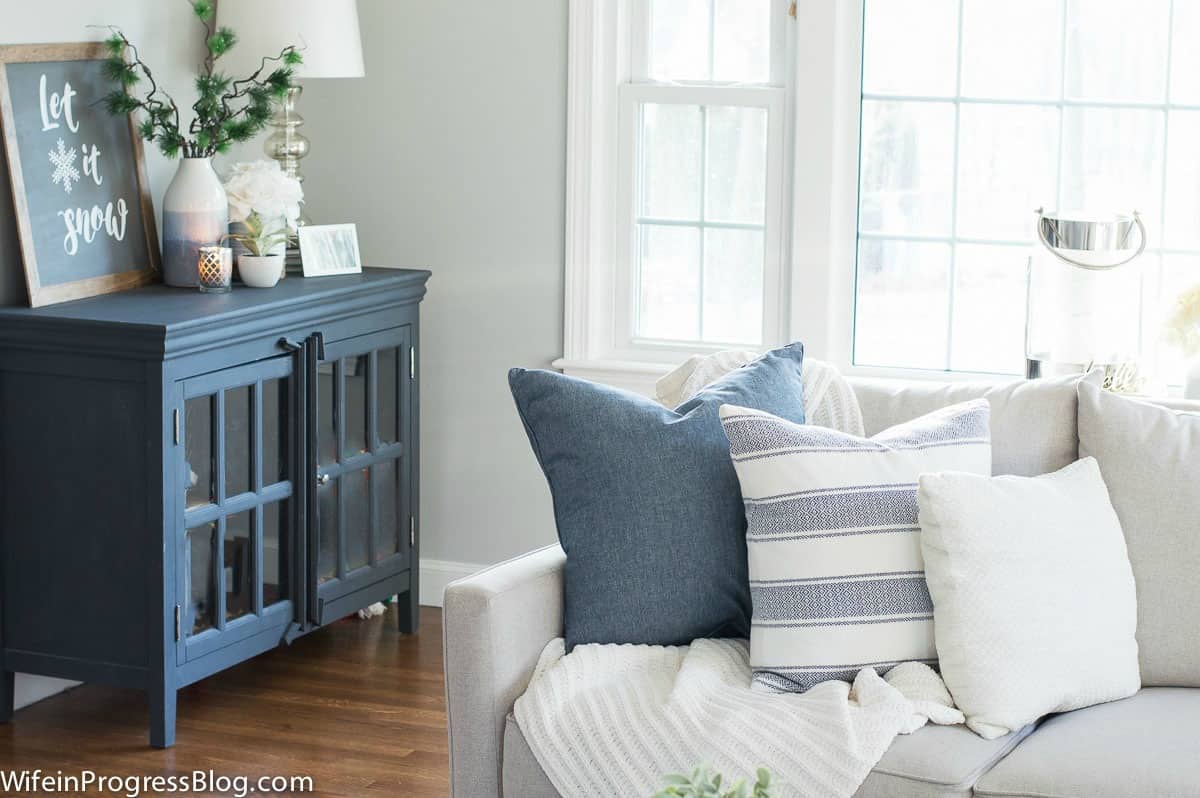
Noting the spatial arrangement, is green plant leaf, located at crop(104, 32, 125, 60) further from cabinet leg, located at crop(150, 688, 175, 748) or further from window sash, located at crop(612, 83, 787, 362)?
cabinet leg, located at crop(150, 688, 175, 748)

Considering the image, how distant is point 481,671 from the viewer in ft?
8.00

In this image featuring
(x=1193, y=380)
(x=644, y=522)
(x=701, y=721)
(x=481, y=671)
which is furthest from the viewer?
(x=1193, y=380)

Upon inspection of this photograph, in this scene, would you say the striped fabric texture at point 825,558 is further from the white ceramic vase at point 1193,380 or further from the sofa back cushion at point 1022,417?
the white ceramic vase at point 1193,380

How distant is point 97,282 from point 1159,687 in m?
2.39

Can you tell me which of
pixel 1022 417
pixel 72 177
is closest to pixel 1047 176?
pixel 1022 417

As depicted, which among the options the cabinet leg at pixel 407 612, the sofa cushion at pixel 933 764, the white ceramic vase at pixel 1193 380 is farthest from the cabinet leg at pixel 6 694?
the white ceramic vase at pixel 1193 380

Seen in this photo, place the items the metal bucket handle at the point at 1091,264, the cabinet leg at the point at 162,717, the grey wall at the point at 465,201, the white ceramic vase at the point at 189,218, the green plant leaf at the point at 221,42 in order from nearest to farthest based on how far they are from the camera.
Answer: the cabinet leg at the point at 162,717 → the metal bucket handle at the point at 1091,264 → the white ceramic vase at the point at 189,218 → the green plant leaf at the point at 221,42 → the grey wall at the point at 465,201

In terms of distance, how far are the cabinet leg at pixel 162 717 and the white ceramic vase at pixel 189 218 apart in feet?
3.20

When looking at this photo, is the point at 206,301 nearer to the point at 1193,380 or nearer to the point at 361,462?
the point at 361,462

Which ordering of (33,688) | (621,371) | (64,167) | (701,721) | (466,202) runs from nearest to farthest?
(701,721) < (64,167) < (33,688) < (621,371) < (466,202)

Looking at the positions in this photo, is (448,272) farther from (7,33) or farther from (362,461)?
(7,33)

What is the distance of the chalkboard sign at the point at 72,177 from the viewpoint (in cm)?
343

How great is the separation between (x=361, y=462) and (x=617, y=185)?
0.99 meters

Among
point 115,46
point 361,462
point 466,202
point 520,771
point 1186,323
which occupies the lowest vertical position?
point 520,771
